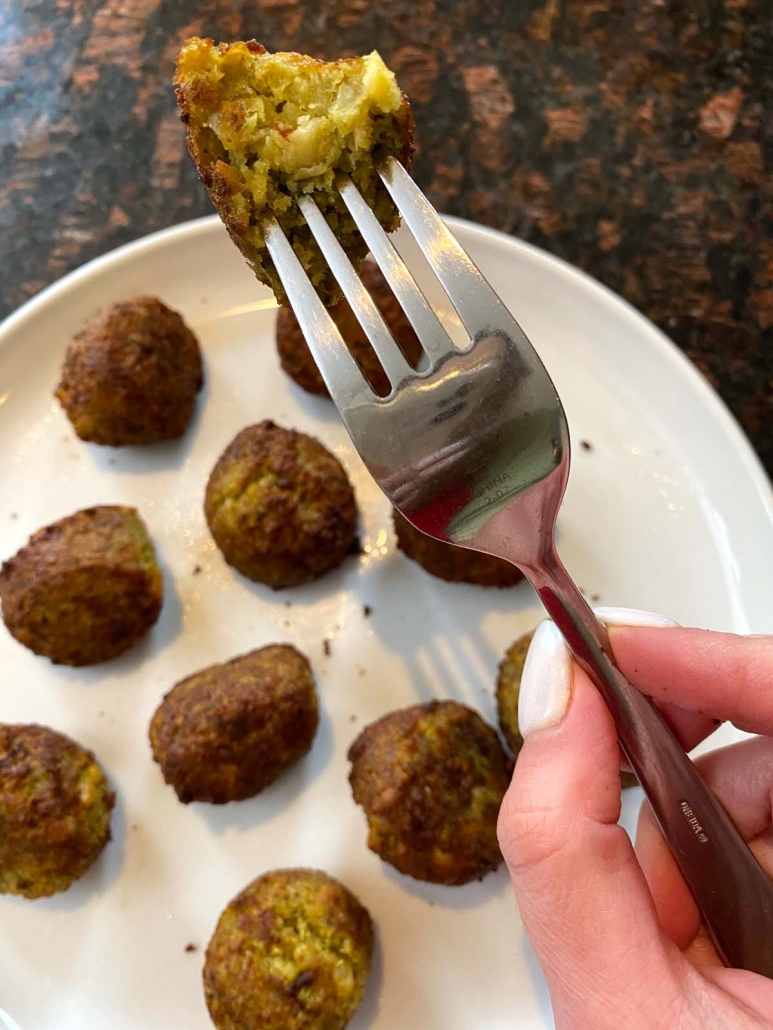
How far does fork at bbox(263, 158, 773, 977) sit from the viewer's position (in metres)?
1.24

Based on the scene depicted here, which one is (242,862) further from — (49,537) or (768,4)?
(768,4)

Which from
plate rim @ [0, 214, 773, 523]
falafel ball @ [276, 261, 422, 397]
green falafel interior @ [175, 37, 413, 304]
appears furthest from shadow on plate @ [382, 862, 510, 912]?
green falafel interior @ [175, 37, 413, 304]

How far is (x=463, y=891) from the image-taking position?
1.96 meters

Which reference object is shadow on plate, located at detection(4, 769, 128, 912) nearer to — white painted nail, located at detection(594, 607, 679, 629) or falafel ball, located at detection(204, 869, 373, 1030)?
falafel ball, located at detection(204, 869, 373, 1030)

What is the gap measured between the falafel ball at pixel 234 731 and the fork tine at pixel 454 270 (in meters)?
1.06

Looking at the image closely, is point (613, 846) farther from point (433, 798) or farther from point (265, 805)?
point (265, 805)

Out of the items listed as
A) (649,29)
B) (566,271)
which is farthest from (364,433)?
(649,29)

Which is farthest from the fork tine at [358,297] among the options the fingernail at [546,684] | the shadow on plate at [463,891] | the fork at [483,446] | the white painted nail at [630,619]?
the shadow on plate at [463,891]

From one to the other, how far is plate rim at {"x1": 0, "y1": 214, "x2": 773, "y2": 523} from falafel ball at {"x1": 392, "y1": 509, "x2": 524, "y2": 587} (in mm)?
662

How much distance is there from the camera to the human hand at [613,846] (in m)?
1.15

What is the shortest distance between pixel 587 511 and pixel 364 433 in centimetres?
114

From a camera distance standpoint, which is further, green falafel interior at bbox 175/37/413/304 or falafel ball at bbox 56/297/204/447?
falafel ball at bbox 56/297/204/447

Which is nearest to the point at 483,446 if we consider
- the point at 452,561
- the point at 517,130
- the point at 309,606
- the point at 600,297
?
the point at 452,561

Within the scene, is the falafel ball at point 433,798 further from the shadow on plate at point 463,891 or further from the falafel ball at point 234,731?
the falafel ball at point 234,731
